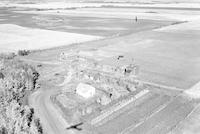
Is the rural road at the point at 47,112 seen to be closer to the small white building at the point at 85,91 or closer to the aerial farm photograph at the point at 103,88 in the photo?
the aerial farm photograph at the point at 103,88

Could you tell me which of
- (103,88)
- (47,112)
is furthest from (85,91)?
(47,112)

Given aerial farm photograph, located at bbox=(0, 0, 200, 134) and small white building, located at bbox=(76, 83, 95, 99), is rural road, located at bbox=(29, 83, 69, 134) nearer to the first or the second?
aerial farm photograph, located at bbox=(0, 0, 200, 134)

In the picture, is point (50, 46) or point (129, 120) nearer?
point (129, 120)

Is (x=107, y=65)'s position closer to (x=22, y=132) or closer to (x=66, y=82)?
(x=66, y=82)

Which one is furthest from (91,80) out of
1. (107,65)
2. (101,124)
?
(101,124)

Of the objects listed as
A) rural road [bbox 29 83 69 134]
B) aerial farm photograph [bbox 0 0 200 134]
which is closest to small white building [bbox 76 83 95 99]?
aerial farm photograph [bbox 0 0 200 134]

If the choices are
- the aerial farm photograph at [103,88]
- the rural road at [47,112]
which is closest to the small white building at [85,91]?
the aerial farm photograph at [103,88]

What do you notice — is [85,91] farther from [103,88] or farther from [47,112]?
[47,112]

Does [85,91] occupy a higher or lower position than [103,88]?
higher

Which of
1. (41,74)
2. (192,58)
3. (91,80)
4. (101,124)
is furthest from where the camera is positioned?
(192,58)
